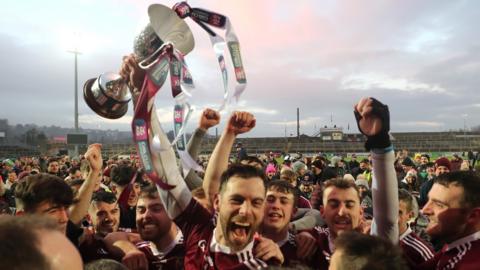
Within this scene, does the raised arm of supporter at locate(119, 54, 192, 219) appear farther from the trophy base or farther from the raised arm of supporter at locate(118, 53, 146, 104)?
the trophy base

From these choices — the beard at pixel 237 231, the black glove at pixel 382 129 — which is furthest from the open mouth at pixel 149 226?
the black glove at pixel 382 129

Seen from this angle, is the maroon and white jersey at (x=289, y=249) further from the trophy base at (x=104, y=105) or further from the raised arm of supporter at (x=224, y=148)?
the trophy base at (x=104, y=105)

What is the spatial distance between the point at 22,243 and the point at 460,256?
2.12 m

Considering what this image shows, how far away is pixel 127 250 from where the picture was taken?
8.33 feet

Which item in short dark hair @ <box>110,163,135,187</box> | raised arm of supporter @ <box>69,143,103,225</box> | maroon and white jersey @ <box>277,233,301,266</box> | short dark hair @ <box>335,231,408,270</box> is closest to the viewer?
short dark hair @ <box>335,231,408,270</box>

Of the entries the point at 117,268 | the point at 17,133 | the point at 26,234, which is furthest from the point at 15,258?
the point at 17,133

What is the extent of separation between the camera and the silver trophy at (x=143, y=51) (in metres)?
2.25

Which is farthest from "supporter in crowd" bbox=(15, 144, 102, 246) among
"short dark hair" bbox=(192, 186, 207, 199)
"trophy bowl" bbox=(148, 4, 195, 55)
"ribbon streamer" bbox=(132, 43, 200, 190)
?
"trophy bowl" bbox=(148, 4, 195, 55)

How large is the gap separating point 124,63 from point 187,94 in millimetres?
432

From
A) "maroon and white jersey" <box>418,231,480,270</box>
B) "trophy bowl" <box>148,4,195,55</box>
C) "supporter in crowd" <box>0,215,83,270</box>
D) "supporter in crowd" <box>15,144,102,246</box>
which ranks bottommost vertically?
"maroon and white jersey" <box>418,231,480,270</box>

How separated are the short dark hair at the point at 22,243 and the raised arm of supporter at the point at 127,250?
55.9 inches

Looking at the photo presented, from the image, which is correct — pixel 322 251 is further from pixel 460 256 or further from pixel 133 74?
pixel 133 74

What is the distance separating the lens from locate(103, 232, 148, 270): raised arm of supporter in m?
2.35

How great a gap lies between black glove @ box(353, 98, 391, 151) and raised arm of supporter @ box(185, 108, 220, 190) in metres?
1.35
